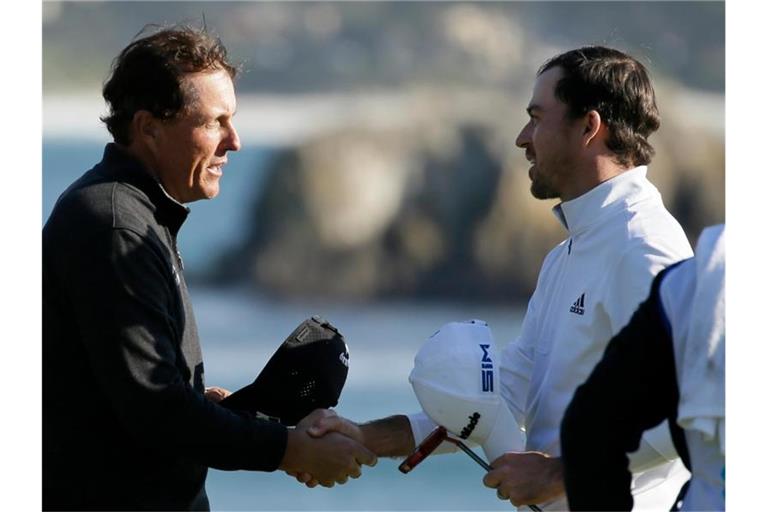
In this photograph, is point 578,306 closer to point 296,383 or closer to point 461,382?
point 461,382

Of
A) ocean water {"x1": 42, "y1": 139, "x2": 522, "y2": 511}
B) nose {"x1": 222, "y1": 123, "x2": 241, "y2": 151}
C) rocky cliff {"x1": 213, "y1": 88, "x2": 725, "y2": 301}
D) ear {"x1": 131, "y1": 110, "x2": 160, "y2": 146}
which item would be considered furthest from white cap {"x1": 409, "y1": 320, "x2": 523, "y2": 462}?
rocky cliff {"x1": 213, "y1": 88, "x2": 725, "y2": 301}

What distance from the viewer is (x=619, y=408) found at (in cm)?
232

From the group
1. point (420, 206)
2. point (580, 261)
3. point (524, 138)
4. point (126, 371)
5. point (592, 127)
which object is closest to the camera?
point (126, 371)

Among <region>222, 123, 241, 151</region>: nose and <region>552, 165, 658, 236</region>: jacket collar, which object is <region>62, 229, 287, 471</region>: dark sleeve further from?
<region>552, 165, 658, 236</region>: jacket collar

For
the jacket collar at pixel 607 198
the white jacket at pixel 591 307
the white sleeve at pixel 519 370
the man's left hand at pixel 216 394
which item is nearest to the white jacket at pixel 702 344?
the white jacket at pixel 591 307

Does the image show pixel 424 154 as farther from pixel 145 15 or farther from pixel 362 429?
pixel 362 429

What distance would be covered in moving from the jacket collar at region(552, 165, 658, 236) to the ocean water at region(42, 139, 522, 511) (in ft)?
33.5

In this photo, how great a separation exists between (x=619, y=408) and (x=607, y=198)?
108 centimetres

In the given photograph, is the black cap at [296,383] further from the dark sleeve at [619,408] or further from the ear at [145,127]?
the dark sleeve at [619,408]

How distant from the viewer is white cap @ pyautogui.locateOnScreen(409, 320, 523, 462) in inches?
121

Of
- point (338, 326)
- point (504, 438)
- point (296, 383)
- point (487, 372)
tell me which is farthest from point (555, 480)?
point (338, 326)

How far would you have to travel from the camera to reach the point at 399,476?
14367 millimetres

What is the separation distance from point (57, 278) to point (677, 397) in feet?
4.47

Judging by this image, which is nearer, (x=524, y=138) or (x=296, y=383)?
(x=296, y=383)
